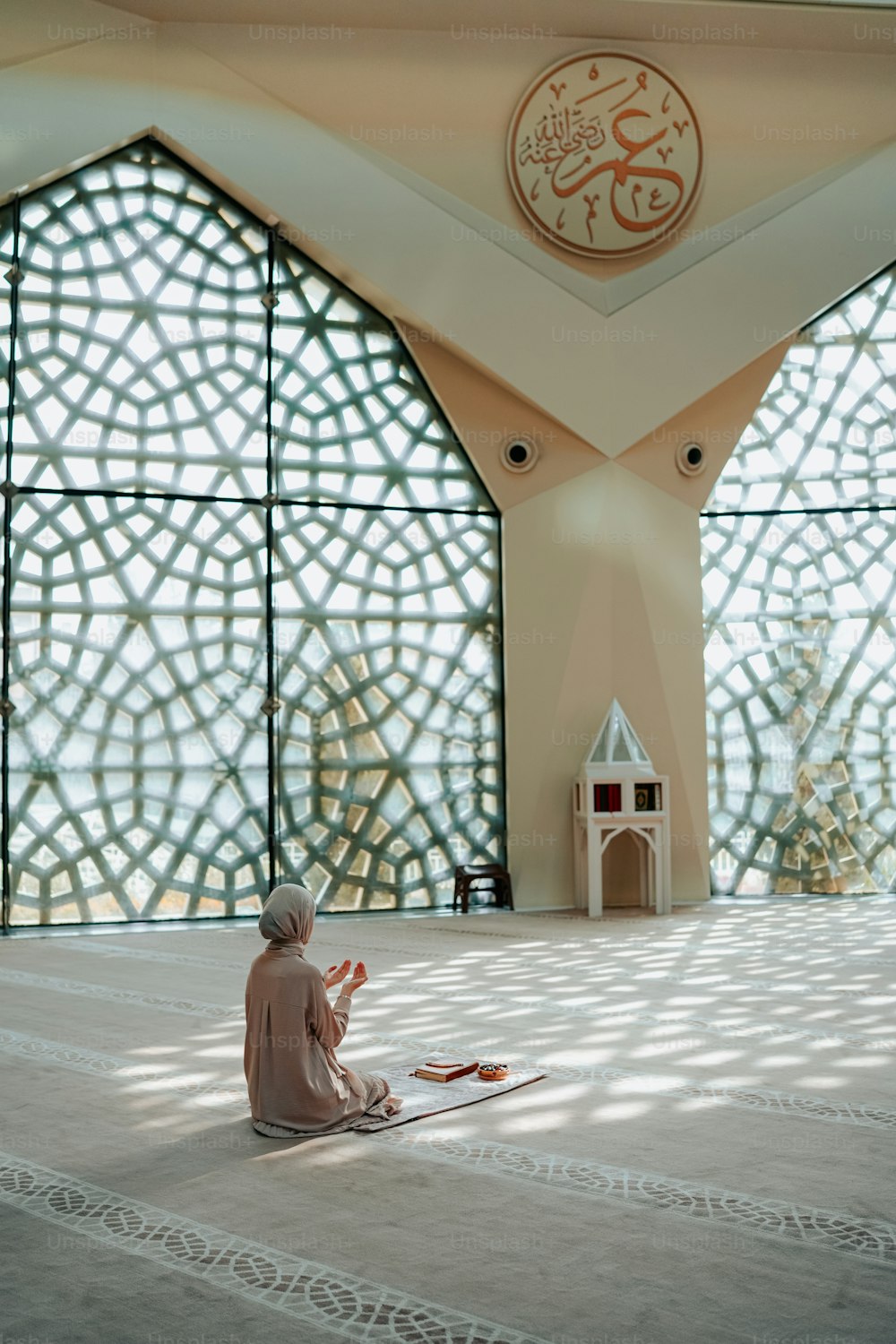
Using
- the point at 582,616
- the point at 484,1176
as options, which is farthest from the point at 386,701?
the point at 484,1176

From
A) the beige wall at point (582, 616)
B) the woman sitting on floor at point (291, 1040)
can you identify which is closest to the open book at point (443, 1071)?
the woman sitting on floor at point (291, 1040)

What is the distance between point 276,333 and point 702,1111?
654 centimetres

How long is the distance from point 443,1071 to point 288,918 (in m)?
0.92

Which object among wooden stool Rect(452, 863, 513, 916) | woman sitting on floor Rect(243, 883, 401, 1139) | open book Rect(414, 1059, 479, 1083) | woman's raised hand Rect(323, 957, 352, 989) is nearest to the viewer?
woman sitting on floor Rect(243, 883, 401, 1139)

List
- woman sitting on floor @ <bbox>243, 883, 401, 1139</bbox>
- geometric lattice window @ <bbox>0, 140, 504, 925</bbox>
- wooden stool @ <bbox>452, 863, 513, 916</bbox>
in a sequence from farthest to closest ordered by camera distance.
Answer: wooden stool @ <bbox>452, 863, 513, 916</bbox>, geometric lattice window @ <bbox>0, 140, 504, 925</bbox>, woman sitting on floor @ <bbox>243, 883, 401, 1139</bbox>

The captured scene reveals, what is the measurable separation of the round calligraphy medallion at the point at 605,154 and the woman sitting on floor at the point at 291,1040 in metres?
6.58

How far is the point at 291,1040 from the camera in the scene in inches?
139

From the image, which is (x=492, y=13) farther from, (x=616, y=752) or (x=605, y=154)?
(x=616, y=752)

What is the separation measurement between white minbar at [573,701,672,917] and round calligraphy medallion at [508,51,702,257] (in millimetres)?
3404

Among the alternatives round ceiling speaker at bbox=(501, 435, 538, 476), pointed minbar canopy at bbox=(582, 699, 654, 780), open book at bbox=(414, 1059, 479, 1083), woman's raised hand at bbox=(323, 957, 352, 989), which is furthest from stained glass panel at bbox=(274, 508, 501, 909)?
woman's raised hand at bbox=(323, 957, 352, 989)

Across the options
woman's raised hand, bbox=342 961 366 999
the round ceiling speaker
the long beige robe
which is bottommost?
the long beige robe

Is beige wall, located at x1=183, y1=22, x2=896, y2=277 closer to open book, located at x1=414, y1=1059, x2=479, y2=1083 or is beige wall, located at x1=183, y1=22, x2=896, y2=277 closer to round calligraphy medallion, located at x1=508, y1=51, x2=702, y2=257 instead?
round calligraphy medallion, located at x1=508, y1=51, x2=702, y2=257

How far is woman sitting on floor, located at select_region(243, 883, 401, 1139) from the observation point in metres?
3.53

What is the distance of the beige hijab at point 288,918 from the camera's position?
11.7ft
